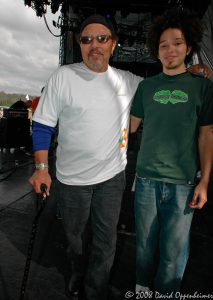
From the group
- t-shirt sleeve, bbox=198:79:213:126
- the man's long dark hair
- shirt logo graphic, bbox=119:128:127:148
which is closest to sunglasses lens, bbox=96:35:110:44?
the man's long dark hair

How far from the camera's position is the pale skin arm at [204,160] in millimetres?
2031

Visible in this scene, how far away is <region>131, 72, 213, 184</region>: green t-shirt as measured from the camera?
6.55 feet

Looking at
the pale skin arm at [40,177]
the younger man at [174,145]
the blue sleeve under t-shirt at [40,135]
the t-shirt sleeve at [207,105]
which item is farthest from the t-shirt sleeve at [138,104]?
the pale skin arm at [40,177]

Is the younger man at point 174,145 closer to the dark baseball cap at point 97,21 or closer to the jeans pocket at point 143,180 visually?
the jeans pocket at point 143,180

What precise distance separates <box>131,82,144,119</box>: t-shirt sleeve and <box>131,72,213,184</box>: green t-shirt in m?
0.16

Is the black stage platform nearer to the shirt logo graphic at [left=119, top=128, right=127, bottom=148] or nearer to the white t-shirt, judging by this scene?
the white t-shirt

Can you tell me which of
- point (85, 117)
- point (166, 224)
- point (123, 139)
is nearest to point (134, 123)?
point (123, 139)

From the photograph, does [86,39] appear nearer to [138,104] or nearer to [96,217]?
[138,104]

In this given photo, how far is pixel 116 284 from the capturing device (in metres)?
2.83

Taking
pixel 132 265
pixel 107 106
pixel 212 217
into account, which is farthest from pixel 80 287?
pixel 212 217

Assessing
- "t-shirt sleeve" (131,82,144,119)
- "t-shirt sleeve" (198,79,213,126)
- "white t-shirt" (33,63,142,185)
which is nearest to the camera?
"t-shirt sleeve" (198,79,213,126)

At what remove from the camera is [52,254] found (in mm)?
3336

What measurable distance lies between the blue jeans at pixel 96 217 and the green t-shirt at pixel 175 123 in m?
0.42

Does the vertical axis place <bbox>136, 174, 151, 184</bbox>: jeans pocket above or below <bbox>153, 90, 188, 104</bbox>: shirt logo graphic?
below
